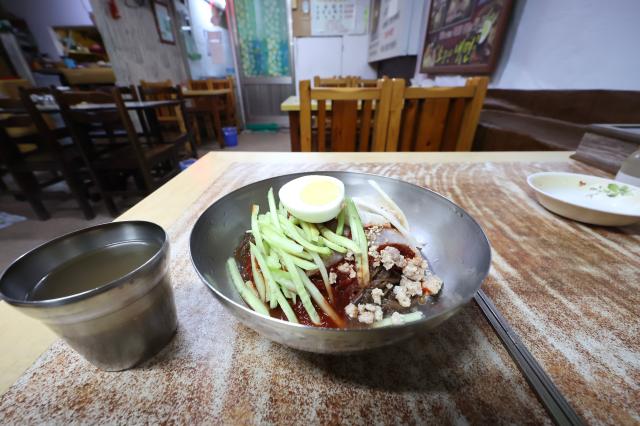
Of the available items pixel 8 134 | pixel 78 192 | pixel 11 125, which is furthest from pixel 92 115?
pixel 8 134

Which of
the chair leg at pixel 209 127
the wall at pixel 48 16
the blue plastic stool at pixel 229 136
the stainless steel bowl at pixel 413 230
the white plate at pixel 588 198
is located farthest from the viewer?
the chair leg at pixel 209 127

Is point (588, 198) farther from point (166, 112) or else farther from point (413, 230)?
point (166, 112)

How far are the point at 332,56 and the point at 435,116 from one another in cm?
514

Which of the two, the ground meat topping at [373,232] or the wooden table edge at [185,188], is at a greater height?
the ground meat topping at [373,232]

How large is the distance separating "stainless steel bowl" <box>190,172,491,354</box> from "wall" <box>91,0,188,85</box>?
576cm

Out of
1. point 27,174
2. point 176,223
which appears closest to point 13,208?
point 27,174

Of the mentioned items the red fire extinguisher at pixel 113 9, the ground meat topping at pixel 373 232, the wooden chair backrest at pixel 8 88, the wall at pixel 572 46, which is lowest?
the ground meat topping at pixel 373 232

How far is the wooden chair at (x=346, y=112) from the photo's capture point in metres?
1.77

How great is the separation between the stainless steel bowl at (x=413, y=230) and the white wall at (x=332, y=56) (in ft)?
21.0

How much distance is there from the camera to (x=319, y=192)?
0.64m

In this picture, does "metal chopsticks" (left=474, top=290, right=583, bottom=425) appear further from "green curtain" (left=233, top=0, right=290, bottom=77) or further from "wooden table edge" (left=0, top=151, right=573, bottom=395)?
"green curtain" (left=233, top=0, right=290, bottom=77)

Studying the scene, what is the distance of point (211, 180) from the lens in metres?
1.11

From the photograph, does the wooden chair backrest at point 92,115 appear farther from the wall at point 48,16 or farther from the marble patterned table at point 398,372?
the wall at point 48,16

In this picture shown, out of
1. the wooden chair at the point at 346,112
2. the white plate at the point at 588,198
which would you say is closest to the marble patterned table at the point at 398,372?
the white plate at the point at 588,198
